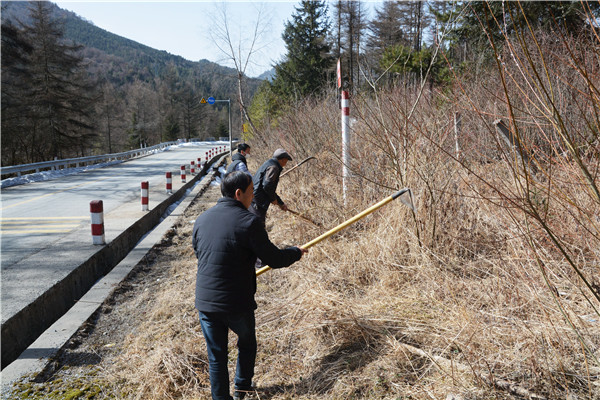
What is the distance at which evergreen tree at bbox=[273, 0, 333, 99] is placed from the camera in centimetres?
3181

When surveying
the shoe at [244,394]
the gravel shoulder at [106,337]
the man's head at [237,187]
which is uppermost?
the man's head at [237,187]

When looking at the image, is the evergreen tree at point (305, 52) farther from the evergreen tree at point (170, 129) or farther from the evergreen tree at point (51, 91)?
the evergreen tree at point (170, 129)

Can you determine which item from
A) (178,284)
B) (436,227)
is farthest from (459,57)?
(178,284)

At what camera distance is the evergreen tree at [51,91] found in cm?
3044

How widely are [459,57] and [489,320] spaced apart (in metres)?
12.6

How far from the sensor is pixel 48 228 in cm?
821

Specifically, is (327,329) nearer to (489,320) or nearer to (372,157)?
(489,320)

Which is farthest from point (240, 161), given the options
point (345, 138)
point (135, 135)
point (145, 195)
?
point (135, 135)

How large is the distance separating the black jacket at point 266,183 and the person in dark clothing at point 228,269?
2.76 meters

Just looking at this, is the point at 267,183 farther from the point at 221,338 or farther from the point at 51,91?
the point at 51,91

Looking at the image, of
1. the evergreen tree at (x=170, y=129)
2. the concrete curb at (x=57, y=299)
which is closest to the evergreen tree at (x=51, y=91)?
the concrete curb at (x=57, y=299)

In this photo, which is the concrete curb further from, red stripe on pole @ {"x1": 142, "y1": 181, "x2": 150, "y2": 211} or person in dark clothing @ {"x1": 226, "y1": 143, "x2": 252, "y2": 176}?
person in dark clothing @ {"x1": 226, "y1": 143, "x2": 252, "y2": 176}

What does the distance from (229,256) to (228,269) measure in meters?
0.08

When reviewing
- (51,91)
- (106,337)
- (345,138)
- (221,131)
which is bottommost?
(106,337)
